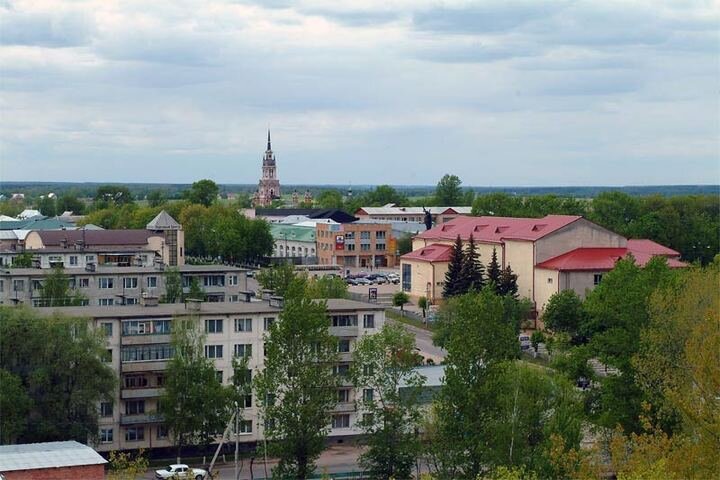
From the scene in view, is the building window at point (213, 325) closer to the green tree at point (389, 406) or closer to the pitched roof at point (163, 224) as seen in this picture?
the green tree at point (389, 406)

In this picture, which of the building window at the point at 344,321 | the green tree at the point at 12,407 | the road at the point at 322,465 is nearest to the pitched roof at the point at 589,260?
the building window at the point at 344,321

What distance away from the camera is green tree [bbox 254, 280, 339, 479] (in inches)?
925

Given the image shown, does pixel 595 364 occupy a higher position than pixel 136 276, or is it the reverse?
pixel 136 276

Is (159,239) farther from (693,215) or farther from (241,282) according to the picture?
(693,215)

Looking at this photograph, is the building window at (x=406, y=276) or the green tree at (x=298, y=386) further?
the building window at (x=406, y=276)

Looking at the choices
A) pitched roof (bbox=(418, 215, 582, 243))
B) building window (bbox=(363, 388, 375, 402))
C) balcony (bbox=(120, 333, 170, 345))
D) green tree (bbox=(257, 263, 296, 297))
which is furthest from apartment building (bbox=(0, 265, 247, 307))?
pitched roof (bbox=(418, 215, 582, 243))

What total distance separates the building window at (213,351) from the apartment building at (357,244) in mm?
46894

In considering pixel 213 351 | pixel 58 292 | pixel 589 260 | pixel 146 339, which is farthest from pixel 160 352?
pixel 589 260

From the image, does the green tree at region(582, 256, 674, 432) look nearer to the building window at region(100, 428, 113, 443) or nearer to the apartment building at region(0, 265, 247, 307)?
the building window at region(100, 428, 113, 443)

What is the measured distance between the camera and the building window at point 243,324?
2870 cm

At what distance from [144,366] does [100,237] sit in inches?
1139

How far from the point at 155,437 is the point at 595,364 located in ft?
48.9

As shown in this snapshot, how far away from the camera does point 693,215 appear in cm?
7331

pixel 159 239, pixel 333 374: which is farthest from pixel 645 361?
pixel 159 239
